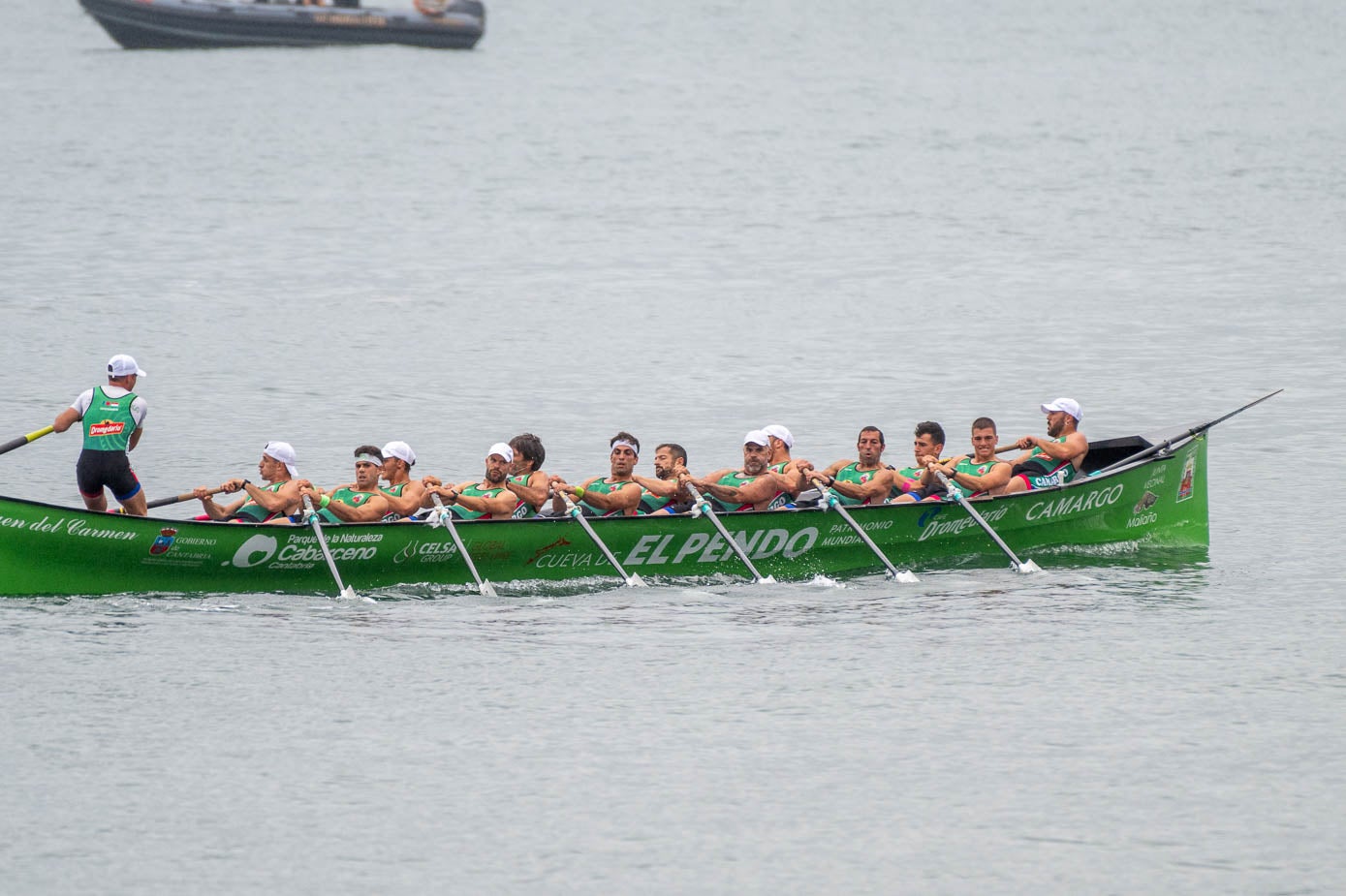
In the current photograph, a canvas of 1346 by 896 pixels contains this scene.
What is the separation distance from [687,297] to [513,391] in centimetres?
969

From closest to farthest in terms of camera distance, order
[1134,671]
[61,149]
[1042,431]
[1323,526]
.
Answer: [1134,671], [1323,526], [1042,431], [61,149]

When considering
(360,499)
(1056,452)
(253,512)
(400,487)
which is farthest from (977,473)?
(253,512)

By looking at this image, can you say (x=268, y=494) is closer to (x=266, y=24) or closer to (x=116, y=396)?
(x=116, y=396)

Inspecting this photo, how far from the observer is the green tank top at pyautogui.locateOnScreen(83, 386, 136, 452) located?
22469 mm

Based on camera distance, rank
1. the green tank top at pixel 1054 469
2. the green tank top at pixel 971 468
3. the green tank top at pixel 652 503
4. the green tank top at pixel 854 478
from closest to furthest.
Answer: the green tank top at pixel 652 503
the green tank top at pixel 854 478
the green tank top at pixel 971 468
the green tank top at pixel 1054 469

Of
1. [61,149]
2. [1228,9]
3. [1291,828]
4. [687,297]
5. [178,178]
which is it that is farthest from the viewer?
[1228,9]

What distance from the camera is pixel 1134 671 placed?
66.3 feet

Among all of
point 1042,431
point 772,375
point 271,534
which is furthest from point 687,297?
point 271,534

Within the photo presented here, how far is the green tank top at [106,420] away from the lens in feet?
73.7

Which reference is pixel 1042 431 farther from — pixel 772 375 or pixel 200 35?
pixel 200 35

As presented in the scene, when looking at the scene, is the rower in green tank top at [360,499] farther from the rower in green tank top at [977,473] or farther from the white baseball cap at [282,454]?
the rower in green tank top at [977,473]

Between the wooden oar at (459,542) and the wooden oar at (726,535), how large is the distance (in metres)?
2.49

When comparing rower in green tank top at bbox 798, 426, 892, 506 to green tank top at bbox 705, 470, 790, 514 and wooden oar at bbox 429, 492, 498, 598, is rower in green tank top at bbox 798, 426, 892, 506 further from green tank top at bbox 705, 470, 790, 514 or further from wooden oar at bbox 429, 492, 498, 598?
wooden oar at bbox 429, 492, 498, 598

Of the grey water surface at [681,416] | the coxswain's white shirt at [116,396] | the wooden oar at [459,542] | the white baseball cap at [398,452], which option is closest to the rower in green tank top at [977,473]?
the grey water surface at [681,416]
